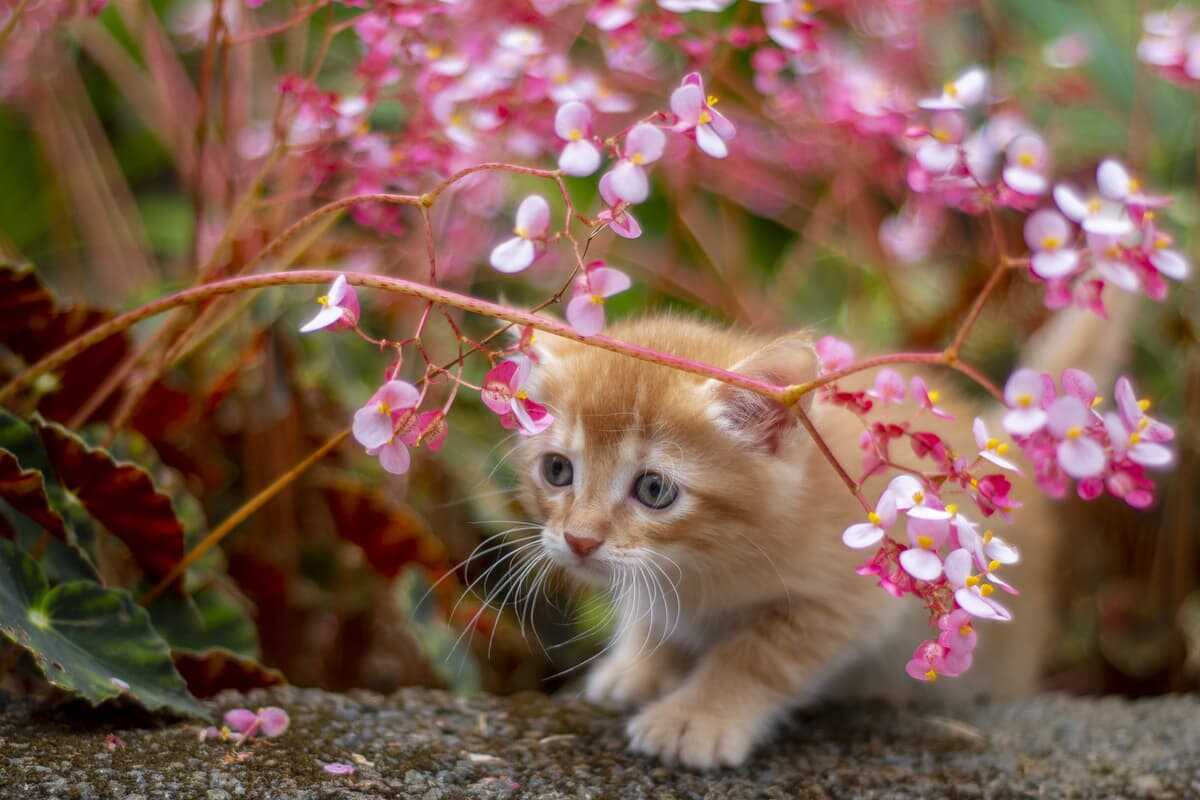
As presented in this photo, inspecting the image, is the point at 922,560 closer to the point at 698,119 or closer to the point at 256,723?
the point at 698,119

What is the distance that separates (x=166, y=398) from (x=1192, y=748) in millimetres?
1582

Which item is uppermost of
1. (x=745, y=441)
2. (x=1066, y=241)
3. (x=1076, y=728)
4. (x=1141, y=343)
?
(x=1066, y=241)

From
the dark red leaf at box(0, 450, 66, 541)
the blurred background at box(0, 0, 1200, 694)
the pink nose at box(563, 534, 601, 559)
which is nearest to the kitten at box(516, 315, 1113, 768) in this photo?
the pink nose at box(563, 534, 601, 559)

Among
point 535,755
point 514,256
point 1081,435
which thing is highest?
point 514,256

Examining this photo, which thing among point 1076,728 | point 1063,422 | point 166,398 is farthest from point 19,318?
point 1076,728

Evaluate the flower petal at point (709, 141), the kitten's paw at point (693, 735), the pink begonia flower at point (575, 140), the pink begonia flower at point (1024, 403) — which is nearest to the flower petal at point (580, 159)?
the pink begonia flower at point (575, 140)

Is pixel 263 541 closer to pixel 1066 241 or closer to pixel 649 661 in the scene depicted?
pixel 649 661

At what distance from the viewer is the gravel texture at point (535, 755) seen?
126cm

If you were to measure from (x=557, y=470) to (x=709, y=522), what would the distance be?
9.1 inches

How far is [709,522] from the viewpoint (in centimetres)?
157

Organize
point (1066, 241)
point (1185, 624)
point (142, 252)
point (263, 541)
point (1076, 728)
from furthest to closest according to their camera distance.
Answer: point (1185, 624) → point (142, 252) → point (263, 541) → point (1076, 728) → point (1066, 241)

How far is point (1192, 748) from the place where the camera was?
5.57 feet

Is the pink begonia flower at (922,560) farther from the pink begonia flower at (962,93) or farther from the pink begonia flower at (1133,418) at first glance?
the pink begonia flower at (962,93)

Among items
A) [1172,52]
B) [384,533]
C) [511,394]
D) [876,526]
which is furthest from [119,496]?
[1172,52]
